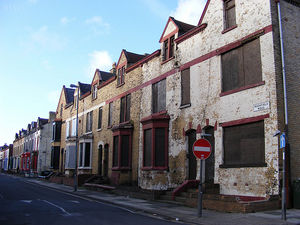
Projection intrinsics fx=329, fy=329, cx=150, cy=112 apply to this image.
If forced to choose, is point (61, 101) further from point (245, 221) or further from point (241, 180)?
point (245, 221)

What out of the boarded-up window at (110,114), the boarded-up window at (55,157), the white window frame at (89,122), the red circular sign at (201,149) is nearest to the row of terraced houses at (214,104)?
the boarded-up window at (110,114)

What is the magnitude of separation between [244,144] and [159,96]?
8918 millimetres

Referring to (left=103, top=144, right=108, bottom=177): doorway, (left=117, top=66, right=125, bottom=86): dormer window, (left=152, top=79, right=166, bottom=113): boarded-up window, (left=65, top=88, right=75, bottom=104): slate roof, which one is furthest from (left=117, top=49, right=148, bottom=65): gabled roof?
(left=65, top=88, right=75, bottom=104): slate roof

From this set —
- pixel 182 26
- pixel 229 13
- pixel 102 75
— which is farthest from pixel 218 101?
pixel 102 75

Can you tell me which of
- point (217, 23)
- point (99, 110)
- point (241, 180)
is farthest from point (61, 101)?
point (241, 180)

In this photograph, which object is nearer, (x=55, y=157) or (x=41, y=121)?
(x=55, y=157)

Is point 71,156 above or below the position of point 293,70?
below

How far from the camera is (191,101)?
64.1 feet

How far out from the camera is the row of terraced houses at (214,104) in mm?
14484

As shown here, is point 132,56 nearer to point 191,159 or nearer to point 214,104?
point 191,159

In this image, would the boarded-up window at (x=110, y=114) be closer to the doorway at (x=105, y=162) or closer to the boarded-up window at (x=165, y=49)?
the doorway at (x=105, y=162)

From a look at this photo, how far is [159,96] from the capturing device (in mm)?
23203

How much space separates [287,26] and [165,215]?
1014cm

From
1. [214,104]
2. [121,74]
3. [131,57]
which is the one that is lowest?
[214,104]
